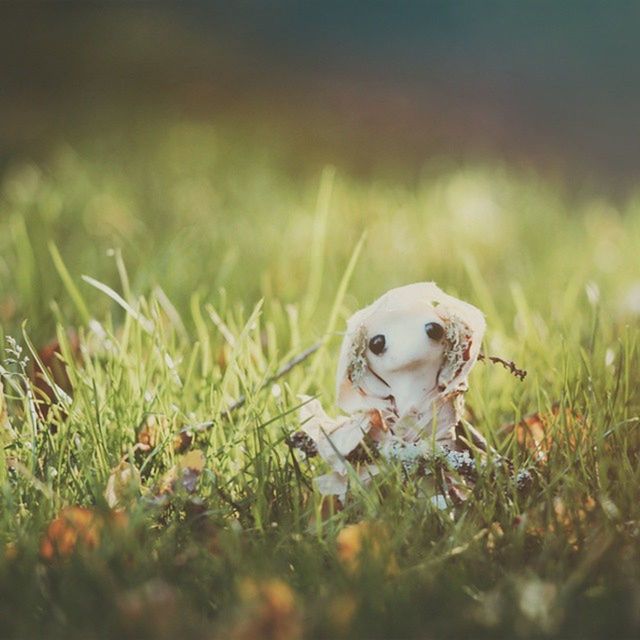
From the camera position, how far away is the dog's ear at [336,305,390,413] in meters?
1.72

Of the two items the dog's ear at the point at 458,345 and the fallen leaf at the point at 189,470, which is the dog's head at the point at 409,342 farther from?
the fallen leaf at the point at 189,470

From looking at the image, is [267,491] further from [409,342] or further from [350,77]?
[350,77]

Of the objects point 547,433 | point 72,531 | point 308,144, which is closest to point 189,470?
point 72,531

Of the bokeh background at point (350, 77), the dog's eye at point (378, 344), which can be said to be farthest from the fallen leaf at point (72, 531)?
the bokeh background at point (350, 77)

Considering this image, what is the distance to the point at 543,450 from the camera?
1.83 metres

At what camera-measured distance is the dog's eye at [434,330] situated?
5.53 feet

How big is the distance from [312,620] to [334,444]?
418mm

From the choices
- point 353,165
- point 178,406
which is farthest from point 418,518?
point 353,165

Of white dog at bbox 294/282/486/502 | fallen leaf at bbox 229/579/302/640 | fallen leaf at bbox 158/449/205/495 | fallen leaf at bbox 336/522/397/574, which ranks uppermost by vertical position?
white dog at bbox 294/282/486/502

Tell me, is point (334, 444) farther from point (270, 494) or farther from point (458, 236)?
point (458, 236)

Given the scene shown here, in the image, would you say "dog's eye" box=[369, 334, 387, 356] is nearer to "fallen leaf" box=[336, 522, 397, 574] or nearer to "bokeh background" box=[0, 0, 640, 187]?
"fallen leaf" box=[336, 522, 397, 574]

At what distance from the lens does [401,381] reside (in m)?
1.72

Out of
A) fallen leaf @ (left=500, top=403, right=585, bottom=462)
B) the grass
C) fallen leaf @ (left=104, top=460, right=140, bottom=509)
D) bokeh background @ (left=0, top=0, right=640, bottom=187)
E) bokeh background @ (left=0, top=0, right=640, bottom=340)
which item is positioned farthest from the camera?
bokeh background @ (left=0, top=0, right=640, bottom=187)

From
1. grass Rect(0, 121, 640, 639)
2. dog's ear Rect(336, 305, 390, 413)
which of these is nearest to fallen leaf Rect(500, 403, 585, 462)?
grass Rect(0, 121, 640, 639)
